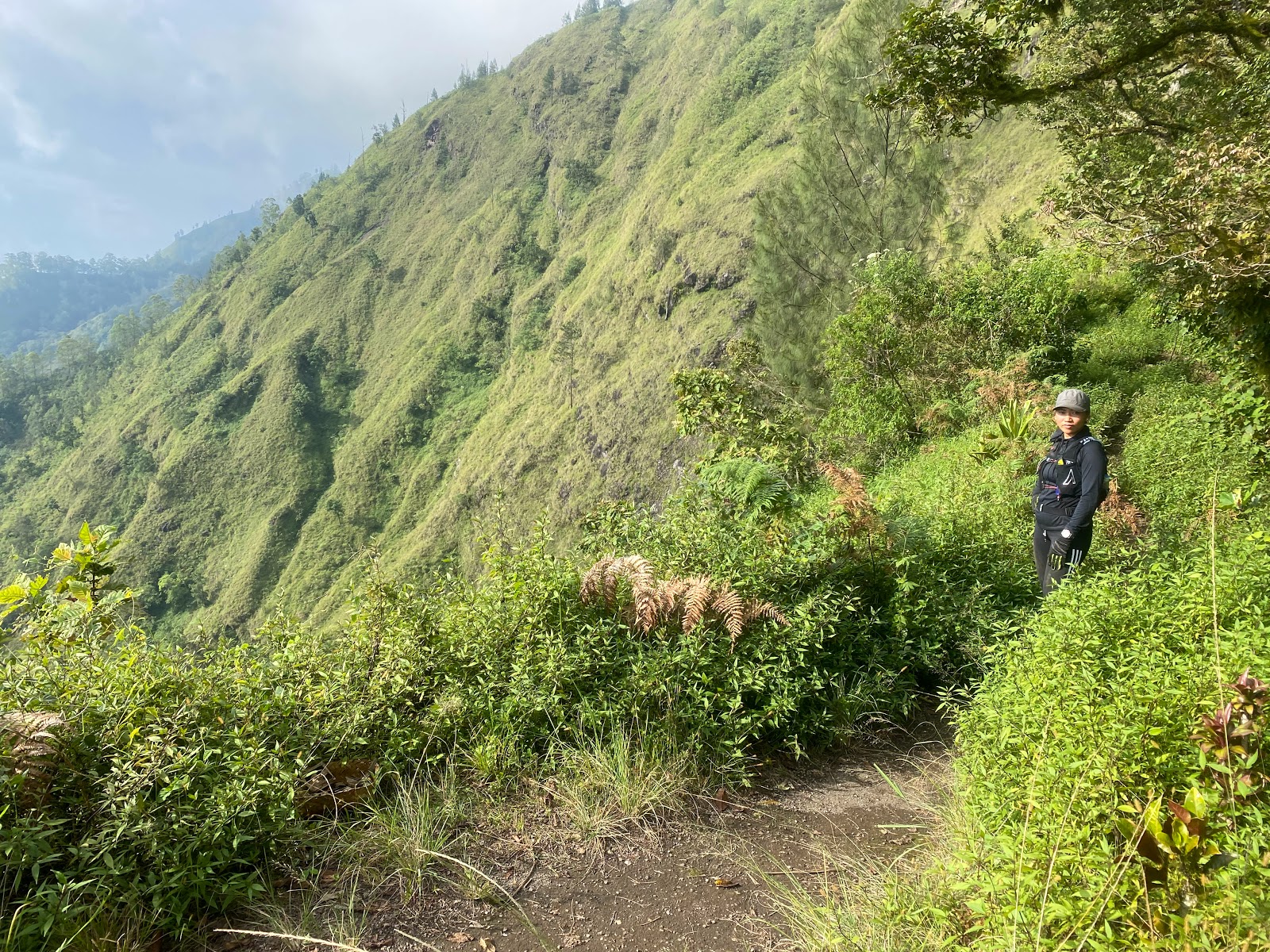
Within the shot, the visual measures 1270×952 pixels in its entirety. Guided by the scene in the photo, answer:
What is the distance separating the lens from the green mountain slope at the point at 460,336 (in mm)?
68125

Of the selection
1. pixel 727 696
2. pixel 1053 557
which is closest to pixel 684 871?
pixel 727 696

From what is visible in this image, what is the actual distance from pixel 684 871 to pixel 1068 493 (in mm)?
3445

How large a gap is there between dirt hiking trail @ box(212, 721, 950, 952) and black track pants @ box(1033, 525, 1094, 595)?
5.22ft

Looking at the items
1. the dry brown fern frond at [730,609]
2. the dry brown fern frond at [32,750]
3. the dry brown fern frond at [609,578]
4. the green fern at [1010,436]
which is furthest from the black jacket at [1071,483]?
the dry brown fern frond at [32,750]

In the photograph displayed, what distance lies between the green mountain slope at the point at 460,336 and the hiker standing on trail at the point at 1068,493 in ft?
129

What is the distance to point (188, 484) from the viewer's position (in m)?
89.1

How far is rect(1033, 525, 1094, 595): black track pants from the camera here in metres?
4.38

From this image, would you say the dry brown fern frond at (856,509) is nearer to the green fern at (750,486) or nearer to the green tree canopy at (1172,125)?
the green fern at (750,486)

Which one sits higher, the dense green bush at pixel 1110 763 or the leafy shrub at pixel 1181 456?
the dense green bush at pixel 1110 763

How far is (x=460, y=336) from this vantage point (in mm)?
99875

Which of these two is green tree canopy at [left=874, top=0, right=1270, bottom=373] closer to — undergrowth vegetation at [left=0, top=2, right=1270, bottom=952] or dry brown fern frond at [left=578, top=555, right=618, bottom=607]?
undergrowth vegetation at [left=0, top=2, right=1270, bottom=952]

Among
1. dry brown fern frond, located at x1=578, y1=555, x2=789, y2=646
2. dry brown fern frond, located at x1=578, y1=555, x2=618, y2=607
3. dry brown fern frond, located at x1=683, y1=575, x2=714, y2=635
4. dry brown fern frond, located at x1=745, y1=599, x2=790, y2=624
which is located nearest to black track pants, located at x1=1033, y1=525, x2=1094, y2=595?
dry brown fern frond, located at x1=745, y1=599, x2=790, y2=624

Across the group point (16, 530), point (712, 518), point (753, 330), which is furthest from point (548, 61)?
point (712, 518)

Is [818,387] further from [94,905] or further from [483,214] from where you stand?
[483,214]
